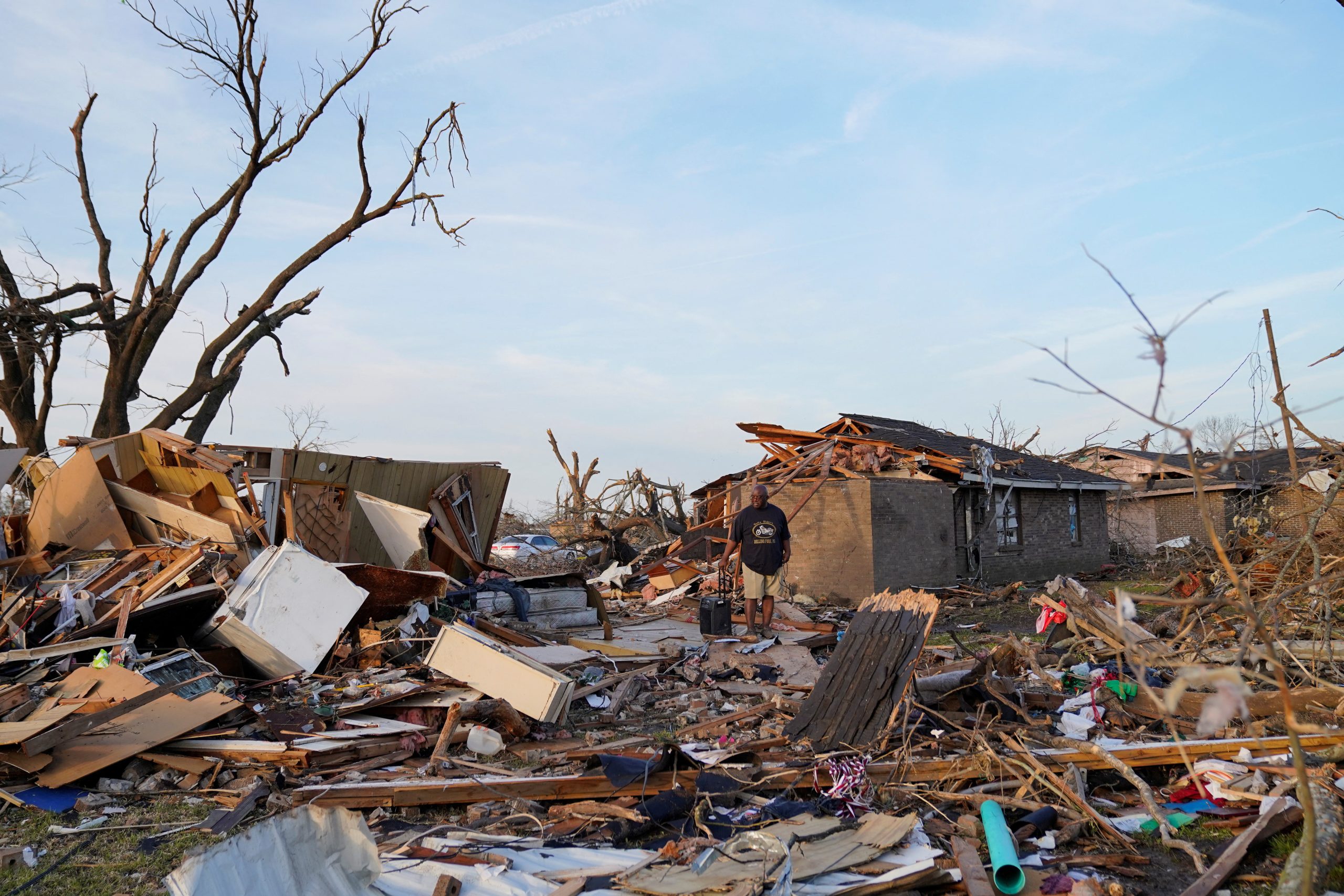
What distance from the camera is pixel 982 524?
18766 mm

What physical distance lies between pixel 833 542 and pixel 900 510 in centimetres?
135

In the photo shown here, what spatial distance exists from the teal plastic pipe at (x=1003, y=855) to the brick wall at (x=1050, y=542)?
50.0 ft

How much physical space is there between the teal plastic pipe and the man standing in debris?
20.6 ft

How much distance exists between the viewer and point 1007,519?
20000 mm

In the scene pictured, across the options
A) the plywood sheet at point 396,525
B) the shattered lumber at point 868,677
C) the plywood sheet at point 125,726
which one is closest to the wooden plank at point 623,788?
the shattered lumber at point 868,677

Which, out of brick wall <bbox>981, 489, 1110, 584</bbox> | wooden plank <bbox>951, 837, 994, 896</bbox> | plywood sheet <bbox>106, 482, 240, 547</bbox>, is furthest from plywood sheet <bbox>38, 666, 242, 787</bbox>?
brick wall <bbox>981, 489, 1110, 584</bbox>

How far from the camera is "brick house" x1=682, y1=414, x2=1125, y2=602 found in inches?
637

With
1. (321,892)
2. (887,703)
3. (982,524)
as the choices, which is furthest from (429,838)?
(982,524)

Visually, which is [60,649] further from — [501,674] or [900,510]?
[900,510]

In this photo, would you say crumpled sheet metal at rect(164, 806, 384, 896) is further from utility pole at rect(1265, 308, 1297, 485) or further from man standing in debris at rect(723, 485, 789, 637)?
man standing in debris at rect(723, 485, 789, 637)

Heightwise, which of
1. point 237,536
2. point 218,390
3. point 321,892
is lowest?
point 321,892

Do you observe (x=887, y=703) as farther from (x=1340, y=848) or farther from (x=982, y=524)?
(x=982, y=524)

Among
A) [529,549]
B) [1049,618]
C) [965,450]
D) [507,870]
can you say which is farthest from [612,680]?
[529,549]

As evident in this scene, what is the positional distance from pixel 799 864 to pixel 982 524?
1600 cm
